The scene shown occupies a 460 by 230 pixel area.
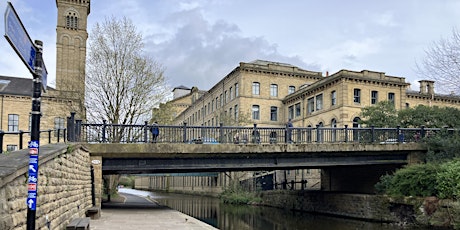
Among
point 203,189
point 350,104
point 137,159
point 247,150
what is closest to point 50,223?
point 137,159

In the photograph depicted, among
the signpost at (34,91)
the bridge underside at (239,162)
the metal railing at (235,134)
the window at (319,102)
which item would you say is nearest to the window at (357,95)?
the window at (319,102)

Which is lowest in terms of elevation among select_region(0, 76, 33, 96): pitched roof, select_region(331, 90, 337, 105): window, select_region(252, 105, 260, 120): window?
select_region(252, 105, 260, 120): window

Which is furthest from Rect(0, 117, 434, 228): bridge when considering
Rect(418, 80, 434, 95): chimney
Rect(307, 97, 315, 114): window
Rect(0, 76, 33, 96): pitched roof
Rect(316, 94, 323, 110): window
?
Rect(0, 76, 33, 96): pitched roof

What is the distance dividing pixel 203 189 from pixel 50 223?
52306mm

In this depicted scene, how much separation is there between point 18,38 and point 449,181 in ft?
59.7

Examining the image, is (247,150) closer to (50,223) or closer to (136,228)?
(136,228)

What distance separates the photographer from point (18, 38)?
4449 millimetres

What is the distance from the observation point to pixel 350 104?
138 feet

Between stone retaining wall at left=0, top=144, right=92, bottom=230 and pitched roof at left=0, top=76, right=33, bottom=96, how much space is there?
120 ft

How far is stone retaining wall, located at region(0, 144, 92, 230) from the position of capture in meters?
5.54

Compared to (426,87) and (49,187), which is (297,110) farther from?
(49,187)

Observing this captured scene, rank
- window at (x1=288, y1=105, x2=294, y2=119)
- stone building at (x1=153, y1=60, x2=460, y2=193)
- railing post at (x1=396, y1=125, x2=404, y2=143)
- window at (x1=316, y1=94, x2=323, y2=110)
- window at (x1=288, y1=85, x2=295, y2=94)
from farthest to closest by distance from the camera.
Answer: window at (x1=288, y1=85, x2=295, y2=94), window at (x1=288, y1=105, x2=294, y2=119), window at (x1=316, y1=94, x2=323, y2=110), stone building at (x1=153, y1=60, x2=460, y2=193), railing post at (x1=396, y1=125, x2=404, y2=143)

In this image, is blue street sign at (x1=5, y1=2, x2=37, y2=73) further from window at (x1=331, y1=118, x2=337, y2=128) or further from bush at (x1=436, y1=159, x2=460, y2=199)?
window at (x1=331, y1=118, x2=337, y2=128)

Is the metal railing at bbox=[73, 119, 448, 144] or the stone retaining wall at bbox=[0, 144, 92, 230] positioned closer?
the stone retaining wall at bbox=[0, 144, 92, 230]
